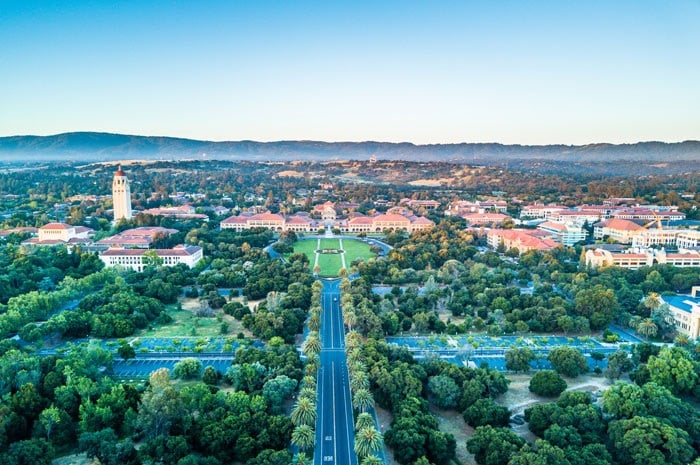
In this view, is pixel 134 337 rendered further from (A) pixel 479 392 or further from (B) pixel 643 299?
(B) pixel 643 299

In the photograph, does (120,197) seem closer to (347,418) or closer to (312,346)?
(312,346)

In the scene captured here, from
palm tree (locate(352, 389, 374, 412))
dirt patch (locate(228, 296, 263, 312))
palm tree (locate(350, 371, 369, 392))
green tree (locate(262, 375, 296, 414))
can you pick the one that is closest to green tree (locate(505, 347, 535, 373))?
palm tree (locate(350, 371, 369, 392))

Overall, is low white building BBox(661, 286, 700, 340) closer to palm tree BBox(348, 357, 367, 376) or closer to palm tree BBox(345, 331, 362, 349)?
palm tree BBox(345, 331, 362, 349)

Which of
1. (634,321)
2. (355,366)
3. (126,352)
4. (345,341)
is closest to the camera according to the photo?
(355,366)

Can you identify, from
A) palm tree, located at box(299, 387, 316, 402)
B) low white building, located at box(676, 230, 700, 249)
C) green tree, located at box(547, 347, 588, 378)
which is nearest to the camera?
palm tree, located at box(299, 387, 316, 402)

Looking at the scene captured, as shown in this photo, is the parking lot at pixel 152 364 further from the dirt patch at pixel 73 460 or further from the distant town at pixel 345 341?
the dirt patch at pixel 73 460

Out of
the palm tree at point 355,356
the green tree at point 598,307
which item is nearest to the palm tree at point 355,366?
the palm tree at point 355,356

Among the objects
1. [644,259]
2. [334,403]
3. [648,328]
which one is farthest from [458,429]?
[644,259]
